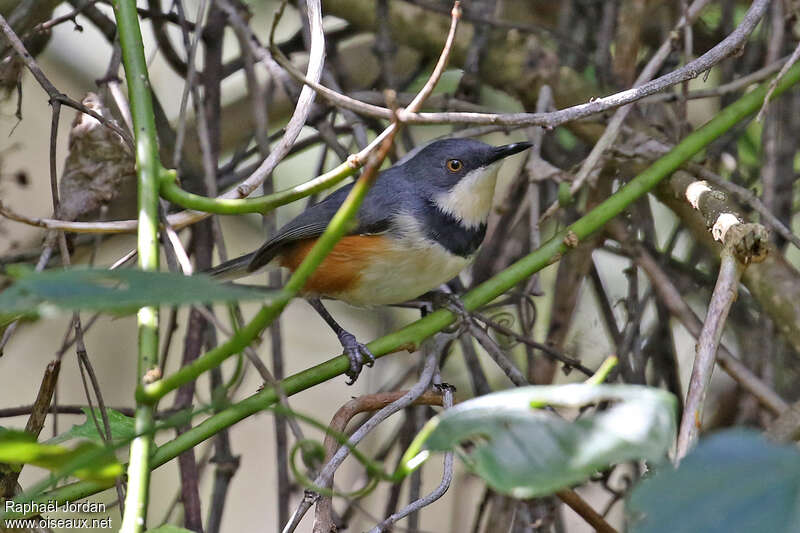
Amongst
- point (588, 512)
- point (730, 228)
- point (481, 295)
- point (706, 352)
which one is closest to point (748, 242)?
point (730, 228)

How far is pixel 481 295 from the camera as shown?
7.53 ft

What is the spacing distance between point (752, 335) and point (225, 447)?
220 cm

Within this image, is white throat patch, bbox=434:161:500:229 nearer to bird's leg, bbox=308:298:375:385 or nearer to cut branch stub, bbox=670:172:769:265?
bird's leg, bbox=308:298:375:385

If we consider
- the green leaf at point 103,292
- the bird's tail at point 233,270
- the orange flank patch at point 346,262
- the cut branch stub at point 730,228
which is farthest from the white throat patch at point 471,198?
the green leaf at point 103,292

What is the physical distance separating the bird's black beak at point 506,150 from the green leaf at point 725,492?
7.27 ft

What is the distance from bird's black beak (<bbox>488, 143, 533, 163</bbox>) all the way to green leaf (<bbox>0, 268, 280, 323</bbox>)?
210 cm

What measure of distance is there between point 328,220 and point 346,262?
0.62 feet

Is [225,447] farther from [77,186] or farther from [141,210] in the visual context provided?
[141,210]

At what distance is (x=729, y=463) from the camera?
38.7 inches

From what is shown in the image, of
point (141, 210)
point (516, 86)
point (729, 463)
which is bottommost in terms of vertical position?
point (729, 463)

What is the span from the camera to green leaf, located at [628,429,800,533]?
3.04 feet

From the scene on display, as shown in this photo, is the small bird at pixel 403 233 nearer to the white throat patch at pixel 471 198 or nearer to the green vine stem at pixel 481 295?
the white throat patch at pixel 471 198

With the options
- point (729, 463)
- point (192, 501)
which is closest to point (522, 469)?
point (729, 463)

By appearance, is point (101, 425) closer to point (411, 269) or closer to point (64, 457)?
point (64, 457)
